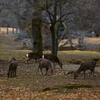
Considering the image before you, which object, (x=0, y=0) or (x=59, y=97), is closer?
(x=59, y=97)

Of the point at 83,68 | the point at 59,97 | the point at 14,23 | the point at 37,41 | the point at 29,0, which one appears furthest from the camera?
the point at 14,23

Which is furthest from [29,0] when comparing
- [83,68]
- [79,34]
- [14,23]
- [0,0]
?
[14,23]

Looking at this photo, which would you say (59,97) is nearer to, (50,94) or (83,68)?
(50,94)

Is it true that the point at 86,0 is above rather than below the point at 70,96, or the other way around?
above

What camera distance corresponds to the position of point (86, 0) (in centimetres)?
1659

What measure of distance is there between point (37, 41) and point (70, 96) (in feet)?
43.5

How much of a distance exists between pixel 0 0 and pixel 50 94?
42.1 ft

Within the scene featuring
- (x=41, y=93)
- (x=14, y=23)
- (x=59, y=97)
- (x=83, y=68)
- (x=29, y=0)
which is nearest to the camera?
(x=59, y=97)

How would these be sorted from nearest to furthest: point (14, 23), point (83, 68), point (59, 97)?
point (59, 97) → point (83, 68) → point (14, 23)

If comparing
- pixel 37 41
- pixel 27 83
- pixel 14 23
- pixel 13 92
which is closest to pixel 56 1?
pixel 37 41

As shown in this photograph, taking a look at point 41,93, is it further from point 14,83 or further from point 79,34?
point 79,34

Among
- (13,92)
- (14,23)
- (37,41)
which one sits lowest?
(13,92)

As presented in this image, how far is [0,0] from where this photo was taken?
55.5 ft

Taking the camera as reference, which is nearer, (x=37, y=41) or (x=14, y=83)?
(x=14, y=83)
